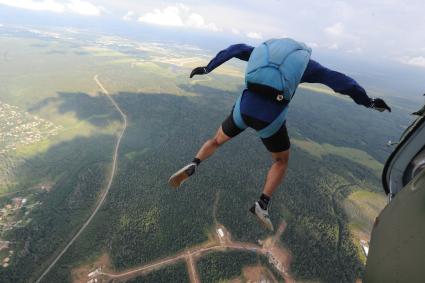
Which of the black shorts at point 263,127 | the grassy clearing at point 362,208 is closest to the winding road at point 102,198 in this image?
the grassy clearing at point 362,208

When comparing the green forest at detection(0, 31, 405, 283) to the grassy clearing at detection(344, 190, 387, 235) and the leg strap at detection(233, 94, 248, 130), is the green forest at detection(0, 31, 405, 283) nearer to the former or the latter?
the grassy clearing at detection(344, 190, 387, 235)

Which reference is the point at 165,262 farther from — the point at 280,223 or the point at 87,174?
the point at 87,174

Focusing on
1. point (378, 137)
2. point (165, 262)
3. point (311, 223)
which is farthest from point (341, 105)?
point (165, 262)

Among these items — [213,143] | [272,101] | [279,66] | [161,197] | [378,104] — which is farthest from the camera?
[161,197]

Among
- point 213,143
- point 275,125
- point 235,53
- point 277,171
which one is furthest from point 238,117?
point 277,171

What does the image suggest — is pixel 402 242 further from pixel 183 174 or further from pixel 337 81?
pixel 183 174

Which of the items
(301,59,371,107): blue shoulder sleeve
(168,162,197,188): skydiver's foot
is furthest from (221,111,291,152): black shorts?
(168,162,197,188): skydiver's foot

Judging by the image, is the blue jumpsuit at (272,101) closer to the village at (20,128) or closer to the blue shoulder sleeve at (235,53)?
the blue shoulder sleeve at (235,53)
